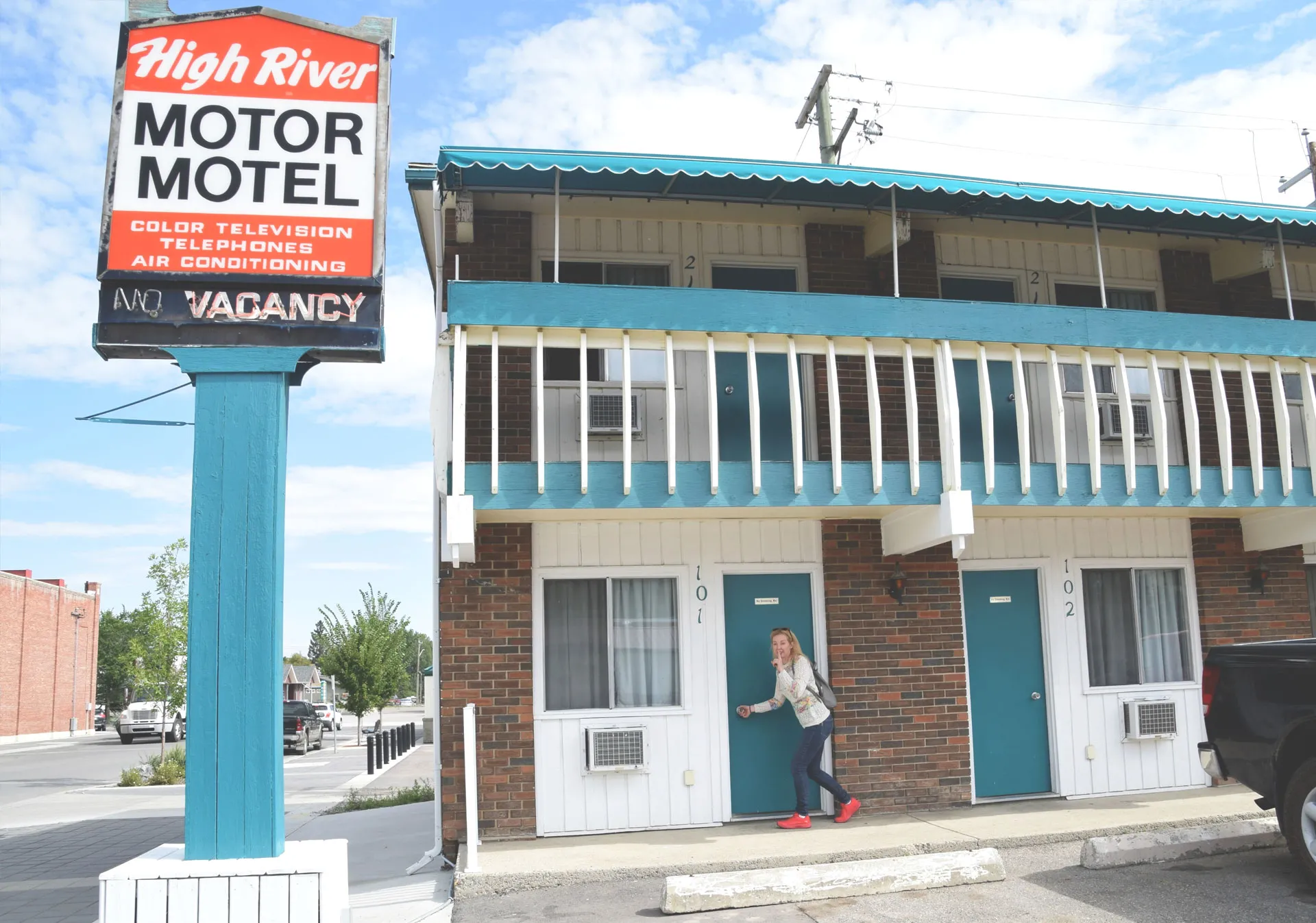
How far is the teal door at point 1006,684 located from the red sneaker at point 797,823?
2040 millimetres

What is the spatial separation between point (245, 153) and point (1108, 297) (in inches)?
372

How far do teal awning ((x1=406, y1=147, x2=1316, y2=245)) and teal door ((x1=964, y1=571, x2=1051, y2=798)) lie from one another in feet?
11.7

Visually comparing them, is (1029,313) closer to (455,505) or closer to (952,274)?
(952,274)

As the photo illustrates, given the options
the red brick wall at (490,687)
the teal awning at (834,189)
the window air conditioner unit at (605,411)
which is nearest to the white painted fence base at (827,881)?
the red brick wall at (490,687)

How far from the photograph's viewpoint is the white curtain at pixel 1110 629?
35.0 ft

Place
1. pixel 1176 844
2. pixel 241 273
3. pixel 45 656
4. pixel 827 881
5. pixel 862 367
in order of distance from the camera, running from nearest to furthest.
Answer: pixel 241 273, pixel 827 881, pixel 1176 844, pixel 862 367, pixel 45 656

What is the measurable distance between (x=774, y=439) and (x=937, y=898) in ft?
14.8

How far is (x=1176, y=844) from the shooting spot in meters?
7.73

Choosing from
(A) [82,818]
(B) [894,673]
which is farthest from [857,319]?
(A) [82,818]

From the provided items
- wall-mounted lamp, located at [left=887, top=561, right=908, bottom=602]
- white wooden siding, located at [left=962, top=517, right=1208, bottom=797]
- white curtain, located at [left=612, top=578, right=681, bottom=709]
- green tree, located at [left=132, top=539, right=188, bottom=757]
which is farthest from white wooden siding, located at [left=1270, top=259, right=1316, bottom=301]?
green tree, located at [left=132, top=539, right=188, bottom=757]

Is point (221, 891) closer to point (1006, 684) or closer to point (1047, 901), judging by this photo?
point (1047, 901)

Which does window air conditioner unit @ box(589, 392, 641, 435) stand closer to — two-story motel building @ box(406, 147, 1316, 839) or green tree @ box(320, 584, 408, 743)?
two-story motel building @ box(406, 147, 1316, 839)

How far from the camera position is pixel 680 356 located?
10.1m

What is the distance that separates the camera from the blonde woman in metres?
9.02
